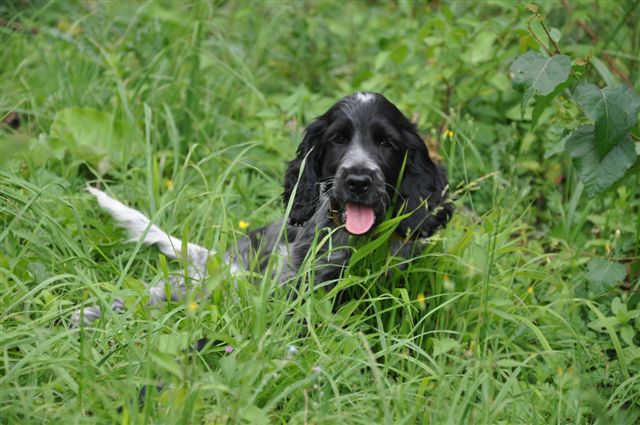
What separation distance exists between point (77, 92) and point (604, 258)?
3.29 m

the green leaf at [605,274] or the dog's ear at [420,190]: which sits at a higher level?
the dog's ear at [420,190]

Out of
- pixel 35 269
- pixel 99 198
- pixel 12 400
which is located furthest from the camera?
pixel 99 198

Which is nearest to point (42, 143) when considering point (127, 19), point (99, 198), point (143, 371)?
point (99, 198)

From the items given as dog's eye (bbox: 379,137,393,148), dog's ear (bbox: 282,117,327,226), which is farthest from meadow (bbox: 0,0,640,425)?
dog's eye (bbox: 379,137,393,148)

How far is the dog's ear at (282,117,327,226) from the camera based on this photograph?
13.0 ft

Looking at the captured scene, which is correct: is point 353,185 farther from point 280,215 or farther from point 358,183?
point 280,215

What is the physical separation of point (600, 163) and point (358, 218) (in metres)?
1.01

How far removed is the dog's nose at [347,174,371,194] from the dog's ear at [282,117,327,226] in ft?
1.20

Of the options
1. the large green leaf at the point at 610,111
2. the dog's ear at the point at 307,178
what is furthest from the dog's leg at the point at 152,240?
the large green leaf at the point at 610,111

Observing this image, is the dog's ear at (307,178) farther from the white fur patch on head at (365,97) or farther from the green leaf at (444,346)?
the green leaf at (444,346)

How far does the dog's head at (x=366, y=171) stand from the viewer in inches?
142

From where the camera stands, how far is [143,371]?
2.74 metres

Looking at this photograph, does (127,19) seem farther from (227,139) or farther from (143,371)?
(143,371)

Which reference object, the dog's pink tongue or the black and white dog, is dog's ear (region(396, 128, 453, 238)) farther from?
the dog's pink tongue
